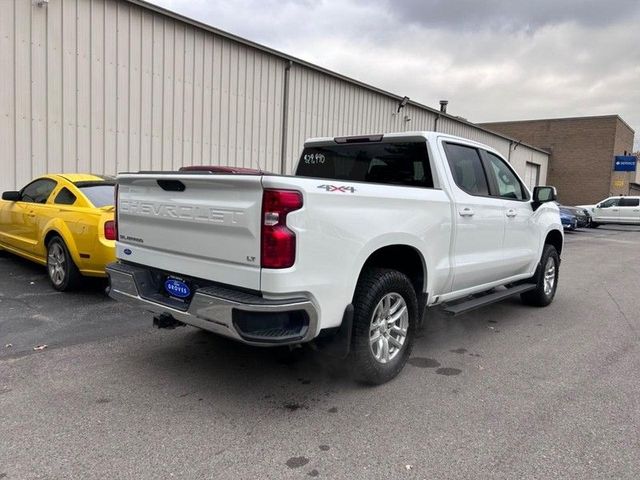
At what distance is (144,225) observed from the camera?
13.0ft

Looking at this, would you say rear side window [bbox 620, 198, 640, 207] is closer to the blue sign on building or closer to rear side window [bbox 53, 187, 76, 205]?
the blue sign on building

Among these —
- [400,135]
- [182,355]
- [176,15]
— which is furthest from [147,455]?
[176,15]

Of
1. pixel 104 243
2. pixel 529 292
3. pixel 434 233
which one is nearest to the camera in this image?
pixel 434 233

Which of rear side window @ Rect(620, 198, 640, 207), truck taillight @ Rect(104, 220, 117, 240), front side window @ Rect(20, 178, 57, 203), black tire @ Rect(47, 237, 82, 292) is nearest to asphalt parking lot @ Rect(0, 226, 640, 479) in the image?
black tire @ Rect(47, 237, 82, 292)

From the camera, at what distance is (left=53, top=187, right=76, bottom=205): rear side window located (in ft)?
21.6

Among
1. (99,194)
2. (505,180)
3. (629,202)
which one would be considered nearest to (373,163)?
(505,180)

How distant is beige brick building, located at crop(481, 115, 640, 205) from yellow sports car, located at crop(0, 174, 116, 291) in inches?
1535

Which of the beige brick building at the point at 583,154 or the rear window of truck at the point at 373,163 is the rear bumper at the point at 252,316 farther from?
the beige brick building at the point at 583,154

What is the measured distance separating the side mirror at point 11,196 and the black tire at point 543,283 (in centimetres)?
710

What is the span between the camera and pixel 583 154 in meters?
39.2

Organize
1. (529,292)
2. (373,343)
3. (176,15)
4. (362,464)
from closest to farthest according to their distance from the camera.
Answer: (362,464)
(373,343)
(529,292)
(176,15)

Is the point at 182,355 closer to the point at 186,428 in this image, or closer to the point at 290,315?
the point at 186,428

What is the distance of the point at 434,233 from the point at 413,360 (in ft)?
3.84

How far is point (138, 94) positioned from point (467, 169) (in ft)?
26.4
